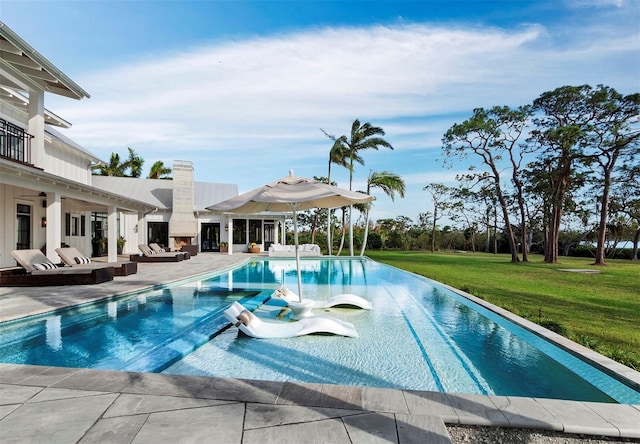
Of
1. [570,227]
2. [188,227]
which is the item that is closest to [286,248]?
[188,227]

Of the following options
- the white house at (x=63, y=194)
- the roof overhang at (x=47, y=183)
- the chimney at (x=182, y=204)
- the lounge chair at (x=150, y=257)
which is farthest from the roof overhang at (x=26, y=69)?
the chimney at (x=182, y=204)

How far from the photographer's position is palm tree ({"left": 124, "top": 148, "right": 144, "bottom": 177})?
136ft

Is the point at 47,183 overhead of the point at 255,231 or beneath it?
overhead

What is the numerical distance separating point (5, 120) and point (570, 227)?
4611 centimetres

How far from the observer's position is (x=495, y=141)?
24141 mm

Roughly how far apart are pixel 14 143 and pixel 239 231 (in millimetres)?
16089

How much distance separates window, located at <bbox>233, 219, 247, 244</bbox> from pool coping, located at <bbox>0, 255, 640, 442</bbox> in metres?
24.8

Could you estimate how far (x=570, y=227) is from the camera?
127 ft

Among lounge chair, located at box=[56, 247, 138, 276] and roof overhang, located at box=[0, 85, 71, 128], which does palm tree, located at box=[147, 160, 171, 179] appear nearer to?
roof overhang, located at box=[0, 85, 71, 128]

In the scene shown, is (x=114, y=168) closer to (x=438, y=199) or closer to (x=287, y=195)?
(x=438, y=199)

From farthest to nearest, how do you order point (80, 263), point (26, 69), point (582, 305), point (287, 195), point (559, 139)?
point (559, 139)
point (80, 263)
point (26, 69)
point (582, 305)
point (287, 195)

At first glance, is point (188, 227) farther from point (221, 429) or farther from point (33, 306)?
point (221, 429)

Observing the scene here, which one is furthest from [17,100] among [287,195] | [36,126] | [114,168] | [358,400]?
[114,168]

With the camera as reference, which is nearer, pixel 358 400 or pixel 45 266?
pixel 358 400
